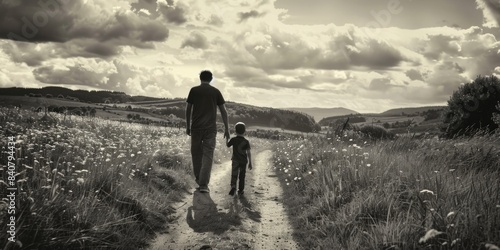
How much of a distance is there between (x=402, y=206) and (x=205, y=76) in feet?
16.8

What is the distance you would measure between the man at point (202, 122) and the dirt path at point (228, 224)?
0.77 meters

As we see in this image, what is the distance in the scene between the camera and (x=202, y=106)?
742 cm

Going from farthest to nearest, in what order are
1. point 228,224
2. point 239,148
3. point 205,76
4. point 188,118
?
1. point 239,148
2. point 205,76
3. point 188,118
4. point 228,224

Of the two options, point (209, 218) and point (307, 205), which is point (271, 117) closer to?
point (307, 205)

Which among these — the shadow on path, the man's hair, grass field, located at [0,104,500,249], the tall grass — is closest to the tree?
the tall grass

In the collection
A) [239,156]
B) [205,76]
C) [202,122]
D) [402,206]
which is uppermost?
[205,76]

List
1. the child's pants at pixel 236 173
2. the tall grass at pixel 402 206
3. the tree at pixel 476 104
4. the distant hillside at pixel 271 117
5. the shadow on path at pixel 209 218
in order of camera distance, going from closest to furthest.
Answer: the tall grass at pixel 402 206, the shadow on path at pixel 209 218, the child's pants at pixel 236 173, the tree at pixel 476 104, the distant hillside at pixel 271 117

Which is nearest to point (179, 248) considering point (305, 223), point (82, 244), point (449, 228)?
point (82, 244)

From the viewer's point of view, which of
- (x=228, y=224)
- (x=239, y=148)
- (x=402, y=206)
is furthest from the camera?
(x=239, y=148)

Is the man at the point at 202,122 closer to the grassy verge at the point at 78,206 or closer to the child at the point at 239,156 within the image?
the child at the point at 239,156

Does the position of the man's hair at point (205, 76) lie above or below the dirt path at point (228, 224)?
above

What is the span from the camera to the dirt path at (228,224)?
4.66 m

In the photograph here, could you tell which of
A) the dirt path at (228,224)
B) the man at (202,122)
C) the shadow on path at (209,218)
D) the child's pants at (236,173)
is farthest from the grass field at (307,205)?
the child's pants at (236,173)

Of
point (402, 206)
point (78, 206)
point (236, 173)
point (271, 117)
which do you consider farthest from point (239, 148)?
point (271, 117)
